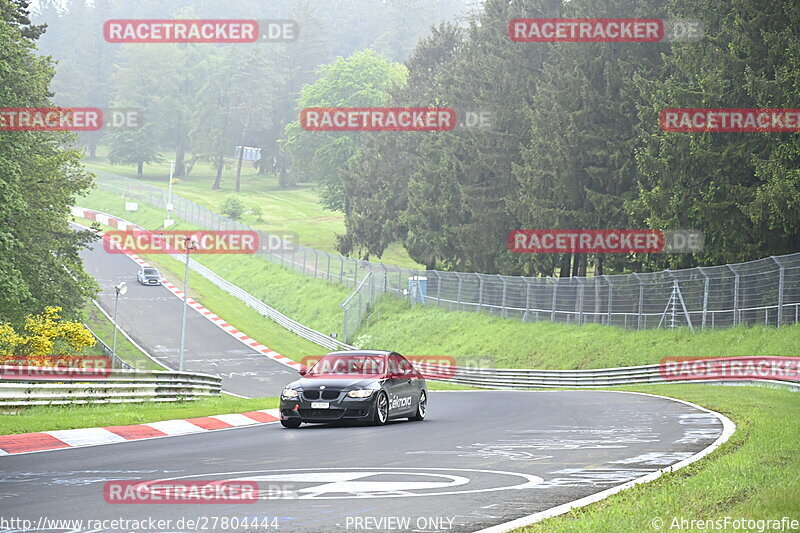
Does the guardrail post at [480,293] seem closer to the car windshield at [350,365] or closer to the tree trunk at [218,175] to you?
the car windshield at [350,365]

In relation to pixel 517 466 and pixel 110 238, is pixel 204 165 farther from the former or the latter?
pixel 517 466

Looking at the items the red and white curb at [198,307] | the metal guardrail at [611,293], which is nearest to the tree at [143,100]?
the red and white curb at [198,307]

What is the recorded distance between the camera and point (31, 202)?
36875mm

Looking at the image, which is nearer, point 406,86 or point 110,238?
point 406,86

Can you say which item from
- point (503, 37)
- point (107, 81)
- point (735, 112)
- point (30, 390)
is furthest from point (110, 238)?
point (107, 81)

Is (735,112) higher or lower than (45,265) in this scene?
higher

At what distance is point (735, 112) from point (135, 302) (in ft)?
137

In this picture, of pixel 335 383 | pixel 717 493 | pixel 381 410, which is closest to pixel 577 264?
pixel 381 410

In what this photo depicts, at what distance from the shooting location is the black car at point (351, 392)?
17.7 metres

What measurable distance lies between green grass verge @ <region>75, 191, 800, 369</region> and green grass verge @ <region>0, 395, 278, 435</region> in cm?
1746

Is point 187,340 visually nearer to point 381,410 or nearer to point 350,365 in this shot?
A: point 350,365

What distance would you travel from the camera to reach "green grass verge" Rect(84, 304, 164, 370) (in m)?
51.1

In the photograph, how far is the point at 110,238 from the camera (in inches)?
3649

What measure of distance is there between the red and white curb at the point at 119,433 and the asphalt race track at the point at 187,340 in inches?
892
